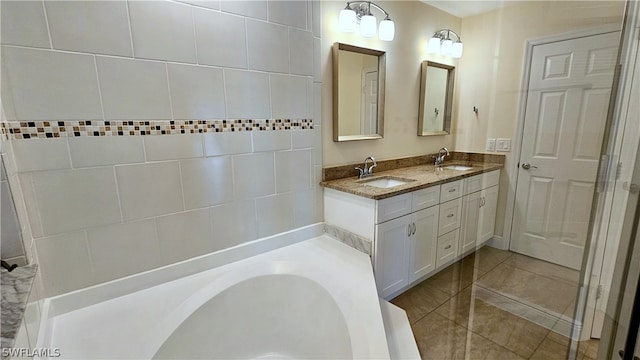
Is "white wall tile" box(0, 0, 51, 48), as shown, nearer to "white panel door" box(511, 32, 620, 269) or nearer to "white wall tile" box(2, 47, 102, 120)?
"white wall tile" box(2, 47, 102, 120)

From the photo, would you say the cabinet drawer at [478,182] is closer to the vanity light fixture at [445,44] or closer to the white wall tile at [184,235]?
the vanity light fixture at [445,44]

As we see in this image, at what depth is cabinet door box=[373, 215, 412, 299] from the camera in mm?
1747

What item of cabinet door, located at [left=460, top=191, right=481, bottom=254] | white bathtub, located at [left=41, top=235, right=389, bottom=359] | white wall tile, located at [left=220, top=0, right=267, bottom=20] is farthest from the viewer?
cabinet door, located at [left=460, top=191, right=481, bottom=254]

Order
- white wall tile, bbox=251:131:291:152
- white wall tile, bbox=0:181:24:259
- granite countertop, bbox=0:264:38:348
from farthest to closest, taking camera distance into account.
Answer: white wall tile, bbox=251:131:291:152, white wall tile, bbox=0:181:24:259, granite countertop, bbox=0:264:38:348

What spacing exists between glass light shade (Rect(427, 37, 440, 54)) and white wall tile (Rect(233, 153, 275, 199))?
6.04 ft

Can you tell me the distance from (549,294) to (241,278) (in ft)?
6.79

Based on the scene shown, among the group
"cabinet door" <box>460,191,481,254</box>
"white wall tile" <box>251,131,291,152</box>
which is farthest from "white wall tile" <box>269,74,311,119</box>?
"cabinet door" <box>460,191,481,254</box>

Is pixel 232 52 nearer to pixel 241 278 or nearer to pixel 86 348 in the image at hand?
pixel 241 278

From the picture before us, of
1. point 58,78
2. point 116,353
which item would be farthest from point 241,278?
point 58,78

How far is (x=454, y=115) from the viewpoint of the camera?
97.9 inches

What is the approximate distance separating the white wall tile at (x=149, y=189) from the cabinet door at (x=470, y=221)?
7.26ft

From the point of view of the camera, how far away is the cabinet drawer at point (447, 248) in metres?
2.23

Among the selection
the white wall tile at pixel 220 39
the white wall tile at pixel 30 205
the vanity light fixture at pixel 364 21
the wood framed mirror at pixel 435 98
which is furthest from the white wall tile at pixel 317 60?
the white wall tile at pixel 30 205

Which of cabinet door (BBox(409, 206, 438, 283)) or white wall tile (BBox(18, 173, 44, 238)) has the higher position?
white wall tile (BBox(18, 173, 44, 238))
